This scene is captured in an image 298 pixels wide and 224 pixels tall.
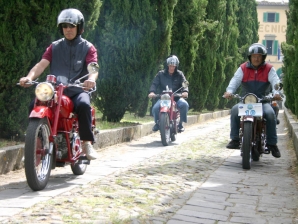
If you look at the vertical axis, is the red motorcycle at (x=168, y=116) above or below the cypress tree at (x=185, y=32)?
below

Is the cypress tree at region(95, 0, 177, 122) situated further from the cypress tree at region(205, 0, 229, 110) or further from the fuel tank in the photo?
the cypress tree at region(205, 0, 229, 110)

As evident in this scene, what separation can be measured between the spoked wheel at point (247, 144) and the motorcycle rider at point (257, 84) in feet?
1.56

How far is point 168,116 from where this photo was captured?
41.4 ft

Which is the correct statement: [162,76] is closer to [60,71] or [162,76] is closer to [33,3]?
[33,3]

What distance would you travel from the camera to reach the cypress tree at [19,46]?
28.7 feet

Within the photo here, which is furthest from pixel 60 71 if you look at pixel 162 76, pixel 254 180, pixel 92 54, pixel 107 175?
pixel 162 76

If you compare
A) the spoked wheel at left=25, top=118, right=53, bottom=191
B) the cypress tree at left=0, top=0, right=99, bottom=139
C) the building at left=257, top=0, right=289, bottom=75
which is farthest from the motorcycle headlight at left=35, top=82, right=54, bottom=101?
the building at left=257, top=0, right=289, bottom=75

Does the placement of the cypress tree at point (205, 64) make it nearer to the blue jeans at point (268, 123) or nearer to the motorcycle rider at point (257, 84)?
the motorcycle rider at point (257, 84)

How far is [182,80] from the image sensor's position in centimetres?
1356

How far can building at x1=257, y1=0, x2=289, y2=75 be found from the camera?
79.6 m

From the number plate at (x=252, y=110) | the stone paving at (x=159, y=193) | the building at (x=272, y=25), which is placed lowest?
the stone paving at (x=159, y=193)

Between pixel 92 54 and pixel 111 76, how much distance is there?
6.43 metres

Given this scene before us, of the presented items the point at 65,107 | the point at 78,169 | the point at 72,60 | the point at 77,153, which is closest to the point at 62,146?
the point at 77,153

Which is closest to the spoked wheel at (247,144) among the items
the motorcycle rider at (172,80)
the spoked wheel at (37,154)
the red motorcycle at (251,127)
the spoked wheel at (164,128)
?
the red motorcycle at (251,127)
